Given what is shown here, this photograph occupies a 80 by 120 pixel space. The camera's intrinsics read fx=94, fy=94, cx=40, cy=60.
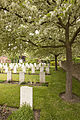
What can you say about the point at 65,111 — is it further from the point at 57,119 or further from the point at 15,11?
the point at 15,11

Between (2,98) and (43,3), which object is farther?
(2,98)

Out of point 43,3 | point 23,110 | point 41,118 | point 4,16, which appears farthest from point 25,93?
point 43,3

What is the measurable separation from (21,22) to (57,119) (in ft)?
16.7

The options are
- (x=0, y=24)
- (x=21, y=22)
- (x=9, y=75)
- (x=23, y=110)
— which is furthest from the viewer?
(x=9, y=75)

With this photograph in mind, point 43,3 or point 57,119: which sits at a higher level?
point 43,3

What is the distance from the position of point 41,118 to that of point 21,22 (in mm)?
4871

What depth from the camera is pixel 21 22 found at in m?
5.30

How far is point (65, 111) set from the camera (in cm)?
442

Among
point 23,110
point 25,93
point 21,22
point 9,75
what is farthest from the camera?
point 9,75

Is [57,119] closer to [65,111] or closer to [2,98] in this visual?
[65,111]

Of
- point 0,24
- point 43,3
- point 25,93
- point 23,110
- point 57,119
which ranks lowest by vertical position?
point 57,119

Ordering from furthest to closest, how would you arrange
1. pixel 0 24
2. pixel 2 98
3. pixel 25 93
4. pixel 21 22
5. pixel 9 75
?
pixel 9 75 → pixel 2 98 → pixel 21 22 → pixel 0 24 → pixel 25 93

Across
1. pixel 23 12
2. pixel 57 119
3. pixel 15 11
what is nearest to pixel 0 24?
pixel 15 11

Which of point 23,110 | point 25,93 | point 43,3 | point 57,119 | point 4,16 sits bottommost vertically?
point 57,119
